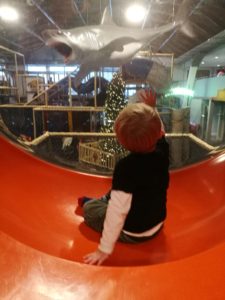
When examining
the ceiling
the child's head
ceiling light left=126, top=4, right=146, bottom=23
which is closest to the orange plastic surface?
the child's head

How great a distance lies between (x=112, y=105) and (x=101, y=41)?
1.15 ft

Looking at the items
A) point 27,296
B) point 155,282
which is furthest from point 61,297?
point 155,282

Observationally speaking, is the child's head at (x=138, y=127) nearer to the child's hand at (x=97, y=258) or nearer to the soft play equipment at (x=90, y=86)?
the child's hand at (x=97, y=258)

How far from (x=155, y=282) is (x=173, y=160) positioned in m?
0.97

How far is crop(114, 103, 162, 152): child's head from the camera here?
1.63 ft

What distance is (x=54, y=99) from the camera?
52.0 inches

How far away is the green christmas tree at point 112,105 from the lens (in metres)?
1.31

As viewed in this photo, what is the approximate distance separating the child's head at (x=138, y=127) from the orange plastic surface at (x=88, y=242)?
0.24 m

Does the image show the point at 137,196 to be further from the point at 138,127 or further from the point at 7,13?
the point at 7,13

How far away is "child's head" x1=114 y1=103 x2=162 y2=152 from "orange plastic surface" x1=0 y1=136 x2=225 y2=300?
0.24m

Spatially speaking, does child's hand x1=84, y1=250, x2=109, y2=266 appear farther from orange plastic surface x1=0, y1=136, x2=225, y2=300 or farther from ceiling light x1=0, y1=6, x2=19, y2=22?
ceiling light x1=0, y1=6, x2=19, y2=22

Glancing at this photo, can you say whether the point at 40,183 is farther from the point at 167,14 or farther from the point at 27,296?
the point at 167,14

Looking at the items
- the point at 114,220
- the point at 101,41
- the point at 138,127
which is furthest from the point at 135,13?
the point at 114,220

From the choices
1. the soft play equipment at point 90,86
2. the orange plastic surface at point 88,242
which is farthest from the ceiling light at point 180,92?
the orange plastic surface at point 88,242
